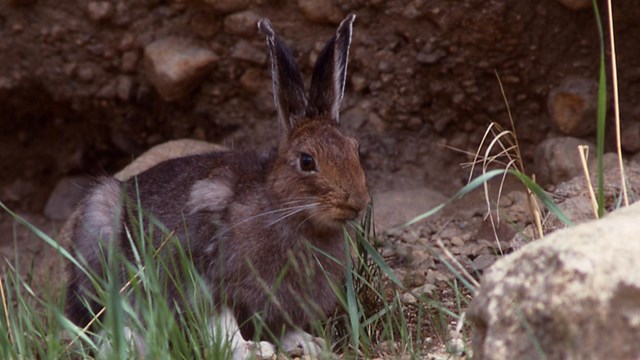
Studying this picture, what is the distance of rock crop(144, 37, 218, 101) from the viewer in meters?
5.75

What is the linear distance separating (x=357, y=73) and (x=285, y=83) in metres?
1.85

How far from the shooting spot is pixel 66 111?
250 inches

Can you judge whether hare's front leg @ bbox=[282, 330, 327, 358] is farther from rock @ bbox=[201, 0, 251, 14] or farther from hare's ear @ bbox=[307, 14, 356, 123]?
rock @ bbox=[201, 0, 251, 14]

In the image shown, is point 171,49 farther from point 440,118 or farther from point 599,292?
point 599,292

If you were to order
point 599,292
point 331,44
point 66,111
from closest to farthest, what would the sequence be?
1. point 599,292
2. point 331,44
3. point 66,111

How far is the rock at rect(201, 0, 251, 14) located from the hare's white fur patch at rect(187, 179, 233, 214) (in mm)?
1728

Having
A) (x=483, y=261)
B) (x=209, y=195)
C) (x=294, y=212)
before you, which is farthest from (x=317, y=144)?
(x=483, y=261)

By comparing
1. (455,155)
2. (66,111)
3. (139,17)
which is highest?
(139,17)

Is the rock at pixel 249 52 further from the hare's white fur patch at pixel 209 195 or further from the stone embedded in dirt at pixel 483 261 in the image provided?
the stone embedded in dirt at pixel 483 261

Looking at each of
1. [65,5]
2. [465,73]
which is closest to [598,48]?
[465,73]

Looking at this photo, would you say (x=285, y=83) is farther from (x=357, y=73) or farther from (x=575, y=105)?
(x=575, y=105)

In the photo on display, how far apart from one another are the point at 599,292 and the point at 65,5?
4.39 meters

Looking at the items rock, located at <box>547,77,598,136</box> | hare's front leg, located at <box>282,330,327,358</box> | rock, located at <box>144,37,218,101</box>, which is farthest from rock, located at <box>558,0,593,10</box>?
hare's front leg, located at <box>282,330,327,358</box>

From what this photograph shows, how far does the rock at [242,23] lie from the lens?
18.8 ft
